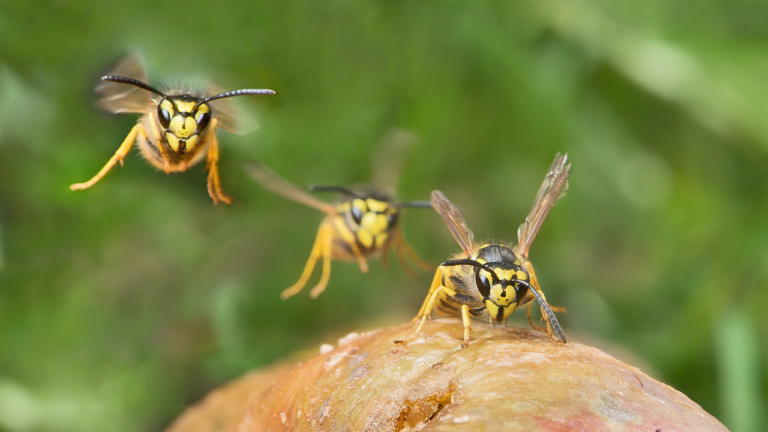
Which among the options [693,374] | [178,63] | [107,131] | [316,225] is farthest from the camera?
[316,225]

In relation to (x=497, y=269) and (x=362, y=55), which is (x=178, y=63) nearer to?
(x=362, y=55)

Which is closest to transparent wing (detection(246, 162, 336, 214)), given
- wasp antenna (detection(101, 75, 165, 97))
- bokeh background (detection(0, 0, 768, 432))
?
bokeh background (detection(0, 0, 768, 432))

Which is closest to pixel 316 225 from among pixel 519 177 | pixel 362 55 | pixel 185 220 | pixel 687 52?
pixel 185 220

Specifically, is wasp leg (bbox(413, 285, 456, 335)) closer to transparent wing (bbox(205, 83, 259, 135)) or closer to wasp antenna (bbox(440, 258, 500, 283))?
wasp antenna (bbox(440, 258, 500, 283))

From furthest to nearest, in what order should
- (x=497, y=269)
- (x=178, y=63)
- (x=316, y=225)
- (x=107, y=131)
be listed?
(x=316, y=225) < (x=178, y=63) < (x=107, y=131) < (x=497, y=269)

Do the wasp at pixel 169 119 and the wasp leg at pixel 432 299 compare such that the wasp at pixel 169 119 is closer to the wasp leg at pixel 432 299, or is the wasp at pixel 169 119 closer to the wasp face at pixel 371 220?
the wasp leg at pixel 432 299

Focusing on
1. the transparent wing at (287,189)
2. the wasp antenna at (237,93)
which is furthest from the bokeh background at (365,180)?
the wasp antenna at (237,93)

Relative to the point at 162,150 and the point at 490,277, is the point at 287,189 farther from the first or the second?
the point at 162,150

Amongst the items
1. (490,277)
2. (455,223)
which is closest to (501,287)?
(490,277)
